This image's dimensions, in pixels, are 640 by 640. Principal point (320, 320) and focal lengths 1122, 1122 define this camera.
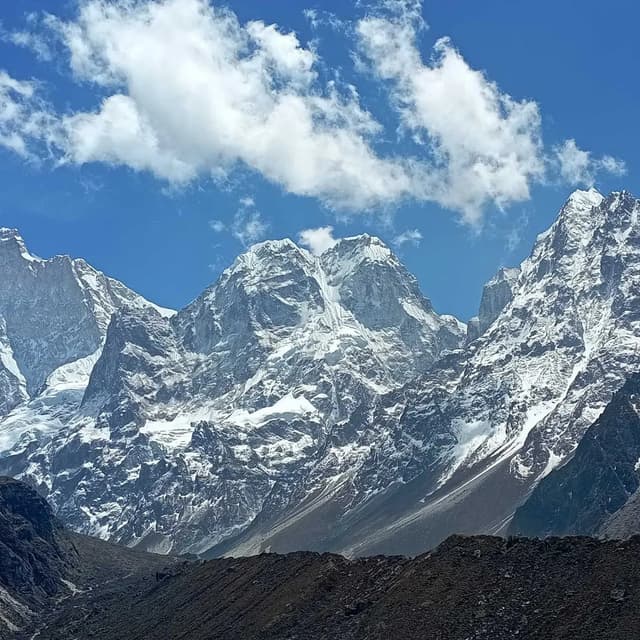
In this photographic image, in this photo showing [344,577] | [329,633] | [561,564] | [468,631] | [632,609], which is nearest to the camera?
[632,609]

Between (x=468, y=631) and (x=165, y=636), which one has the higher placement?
(x=165, y=636)

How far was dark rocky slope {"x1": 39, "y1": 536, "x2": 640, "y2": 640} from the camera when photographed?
123 meters

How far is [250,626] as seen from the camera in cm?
16888

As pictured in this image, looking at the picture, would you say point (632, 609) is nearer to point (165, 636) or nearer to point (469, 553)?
point (469, 553)

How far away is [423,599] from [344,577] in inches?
1174

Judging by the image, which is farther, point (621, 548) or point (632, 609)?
point (621, 548)

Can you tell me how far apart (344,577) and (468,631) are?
1676 inches

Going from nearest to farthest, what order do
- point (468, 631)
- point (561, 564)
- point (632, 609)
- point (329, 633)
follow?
point (632, 609)
point (468, 631)
point (561, 564)
point (329, 633)

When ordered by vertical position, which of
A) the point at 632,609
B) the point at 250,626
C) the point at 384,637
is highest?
the point at 250,626

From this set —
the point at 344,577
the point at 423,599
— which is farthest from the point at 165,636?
the point at 423,599

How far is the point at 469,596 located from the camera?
135500mm

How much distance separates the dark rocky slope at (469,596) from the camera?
403 feet

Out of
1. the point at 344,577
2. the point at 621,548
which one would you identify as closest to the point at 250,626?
the point at 344,577

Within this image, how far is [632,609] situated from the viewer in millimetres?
119375
